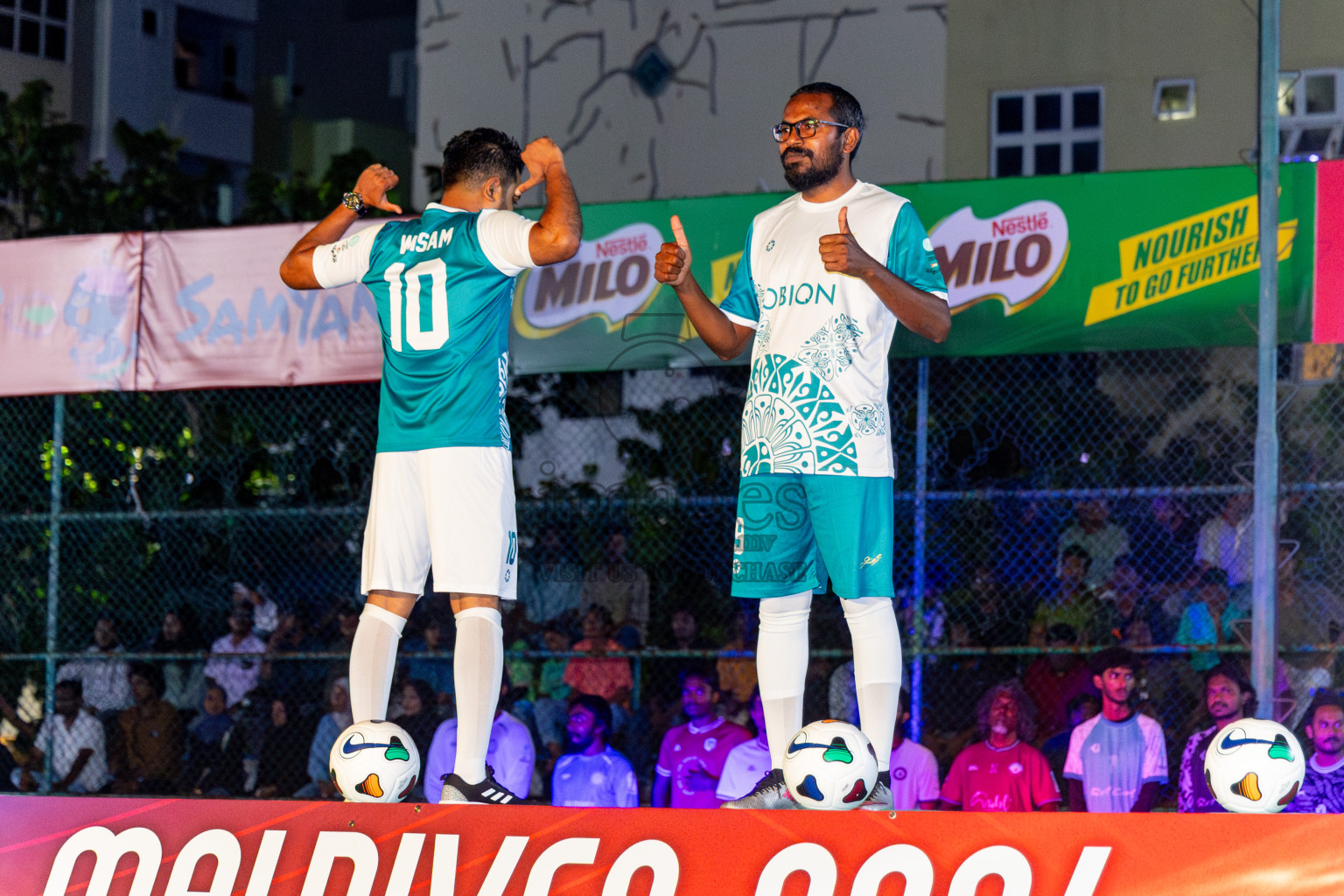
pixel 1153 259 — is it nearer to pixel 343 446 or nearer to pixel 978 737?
pixel 978 737

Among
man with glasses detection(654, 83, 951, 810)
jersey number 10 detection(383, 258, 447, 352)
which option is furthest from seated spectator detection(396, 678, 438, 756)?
man with glasses detection(654, 83, 951, 810)

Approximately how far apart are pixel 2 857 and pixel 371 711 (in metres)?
0.97

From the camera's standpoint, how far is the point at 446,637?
26.1 ft

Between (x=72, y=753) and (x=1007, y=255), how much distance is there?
17.7 ft

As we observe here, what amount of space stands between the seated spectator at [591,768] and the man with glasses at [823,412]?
2.95m

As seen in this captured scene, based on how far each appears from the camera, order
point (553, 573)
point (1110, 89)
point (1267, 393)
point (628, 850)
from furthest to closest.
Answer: point (1110, 89) → point (553, 573) → point (1267, 393) → point (628, 850)

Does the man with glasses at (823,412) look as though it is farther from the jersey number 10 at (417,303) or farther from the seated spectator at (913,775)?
the seated spectator at (913,775)

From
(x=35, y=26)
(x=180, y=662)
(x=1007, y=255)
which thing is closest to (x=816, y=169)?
(x=1007, y=255)

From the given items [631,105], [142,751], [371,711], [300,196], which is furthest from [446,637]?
[300,196]

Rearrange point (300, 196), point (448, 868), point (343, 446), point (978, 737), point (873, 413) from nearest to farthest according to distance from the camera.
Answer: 1. point (448, 868)
2. point (873, 413)
3. point (978, 737)
4. point (343, 446)
5. point (300, 196)

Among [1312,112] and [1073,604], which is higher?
[1312,112]

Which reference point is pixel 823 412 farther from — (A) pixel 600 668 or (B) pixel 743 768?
(A) pixel 600 668

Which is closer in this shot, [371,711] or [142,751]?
[371,711]

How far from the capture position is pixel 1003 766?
21.4ft
